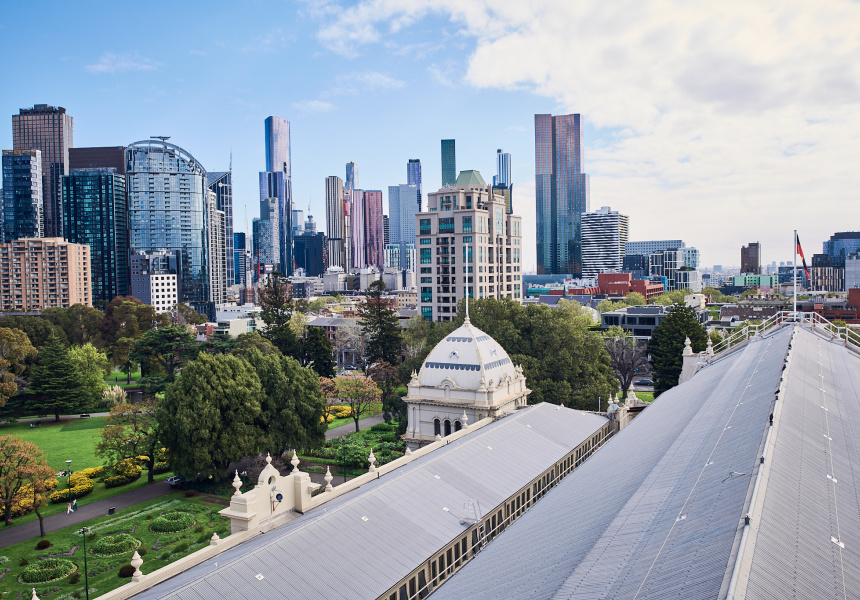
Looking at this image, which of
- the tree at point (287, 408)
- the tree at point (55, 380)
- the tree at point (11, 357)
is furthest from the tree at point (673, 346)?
the tree at point (11, 357)

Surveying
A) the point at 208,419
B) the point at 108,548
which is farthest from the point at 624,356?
the point at 108,548

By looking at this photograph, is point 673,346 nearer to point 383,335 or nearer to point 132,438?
point 383,335

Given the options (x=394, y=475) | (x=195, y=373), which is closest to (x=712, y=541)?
(x=394, y=475)

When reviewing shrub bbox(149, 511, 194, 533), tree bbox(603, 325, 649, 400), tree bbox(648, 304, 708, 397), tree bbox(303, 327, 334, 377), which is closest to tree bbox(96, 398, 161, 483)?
shrub bbox(149, 511, 194, 533)

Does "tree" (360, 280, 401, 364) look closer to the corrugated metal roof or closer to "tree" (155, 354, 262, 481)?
"tree" (155, 354, 262, 481)

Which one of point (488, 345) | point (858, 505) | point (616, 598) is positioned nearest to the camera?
point (616, 598)

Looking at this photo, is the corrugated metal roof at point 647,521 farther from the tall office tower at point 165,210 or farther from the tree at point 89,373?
the tall office tower at point 165,210

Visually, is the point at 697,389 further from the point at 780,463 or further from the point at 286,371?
the point at 286,371
